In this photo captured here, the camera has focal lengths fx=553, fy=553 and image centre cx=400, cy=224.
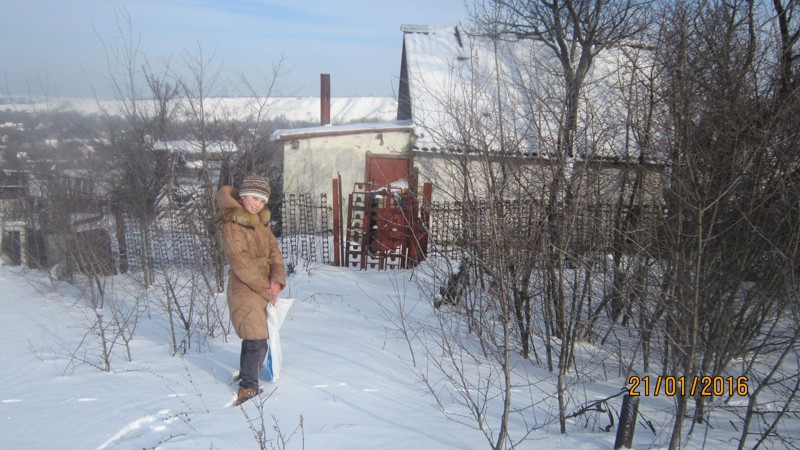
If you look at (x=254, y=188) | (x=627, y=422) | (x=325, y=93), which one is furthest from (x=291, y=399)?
(x=325, y=93)

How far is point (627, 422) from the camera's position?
3.20 m

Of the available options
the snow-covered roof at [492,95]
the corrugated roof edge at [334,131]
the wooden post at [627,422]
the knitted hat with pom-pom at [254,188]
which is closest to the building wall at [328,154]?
the corrugated roof edge at [334,131]

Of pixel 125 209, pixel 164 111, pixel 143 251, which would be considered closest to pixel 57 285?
pixel 125 209

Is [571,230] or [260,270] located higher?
[571,230]

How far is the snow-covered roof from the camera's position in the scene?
17.2ft

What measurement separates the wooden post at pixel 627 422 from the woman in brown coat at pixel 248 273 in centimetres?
245

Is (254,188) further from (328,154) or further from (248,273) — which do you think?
(328,154)

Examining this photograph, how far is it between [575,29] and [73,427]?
12814 millimetres

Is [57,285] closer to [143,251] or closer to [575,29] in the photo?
[143,251]

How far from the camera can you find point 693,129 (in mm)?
3680

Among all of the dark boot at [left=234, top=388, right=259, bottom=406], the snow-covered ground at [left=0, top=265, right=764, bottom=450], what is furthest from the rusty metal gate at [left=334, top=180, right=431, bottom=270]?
the dark boot at [left=234, top=388, right=259, bottom=406]

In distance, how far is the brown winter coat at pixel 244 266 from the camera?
4.12 metres

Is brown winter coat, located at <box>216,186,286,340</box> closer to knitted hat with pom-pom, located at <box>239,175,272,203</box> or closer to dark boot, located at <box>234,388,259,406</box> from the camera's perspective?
knitted hat with pom-pom, located at <box>239,175,272,203</box>
